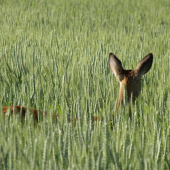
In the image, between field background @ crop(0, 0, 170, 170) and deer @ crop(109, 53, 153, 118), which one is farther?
deer @ crop(109, 53, 153, 118)

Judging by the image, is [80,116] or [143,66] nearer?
[80,116]

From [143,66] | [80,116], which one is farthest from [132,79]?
[80,116]

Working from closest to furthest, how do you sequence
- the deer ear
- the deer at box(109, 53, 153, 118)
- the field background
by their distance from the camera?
1. the field background
2. the deer at box(109, 53, 153, 118)
3. the deer ear

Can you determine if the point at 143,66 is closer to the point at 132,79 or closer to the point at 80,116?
the point at 132,79

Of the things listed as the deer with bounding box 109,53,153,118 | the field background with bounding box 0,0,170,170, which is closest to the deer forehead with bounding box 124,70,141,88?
the deer with bounding box 109,53,153,118

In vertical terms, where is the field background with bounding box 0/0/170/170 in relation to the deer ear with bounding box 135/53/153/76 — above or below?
below

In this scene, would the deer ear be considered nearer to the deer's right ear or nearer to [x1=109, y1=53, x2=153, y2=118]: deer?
[x1=109, y1=53, x2=153, y2=118]: deer

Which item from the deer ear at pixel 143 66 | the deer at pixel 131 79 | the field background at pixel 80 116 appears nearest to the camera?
the field background at pixel 80 116

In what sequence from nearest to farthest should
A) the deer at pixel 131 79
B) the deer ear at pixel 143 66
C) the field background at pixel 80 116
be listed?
the field background at pixel 80 116
the deer at pixel 131 79
the deer ear at pixel 143 66

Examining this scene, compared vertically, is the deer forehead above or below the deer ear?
below

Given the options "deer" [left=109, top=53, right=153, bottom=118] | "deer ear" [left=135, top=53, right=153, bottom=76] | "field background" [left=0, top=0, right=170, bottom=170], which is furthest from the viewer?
"deer ear" [left=135, top=53, right=153, bottom=76]

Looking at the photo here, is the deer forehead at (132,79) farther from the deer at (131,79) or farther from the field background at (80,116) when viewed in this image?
the field background at (80,116)

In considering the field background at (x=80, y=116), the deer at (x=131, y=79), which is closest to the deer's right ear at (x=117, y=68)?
the deer at (x=131, y=79)

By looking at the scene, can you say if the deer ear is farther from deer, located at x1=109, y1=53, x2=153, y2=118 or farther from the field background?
the field background
